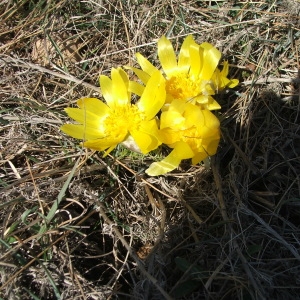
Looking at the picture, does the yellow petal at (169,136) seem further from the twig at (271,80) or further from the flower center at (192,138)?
the twig at (271,80)

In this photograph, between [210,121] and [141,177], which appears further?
[141,177]

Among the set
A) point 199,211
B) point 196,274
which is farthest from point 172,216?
point 196,274

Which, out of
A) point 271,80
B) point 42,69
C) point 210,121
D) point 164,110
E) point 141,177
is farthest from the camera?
point 42,69

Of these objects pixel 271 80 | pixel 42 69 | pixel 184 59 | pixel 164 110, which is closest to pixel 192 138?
pixel 164 110

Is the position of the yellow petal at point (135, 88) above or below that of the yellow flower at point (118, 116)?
above

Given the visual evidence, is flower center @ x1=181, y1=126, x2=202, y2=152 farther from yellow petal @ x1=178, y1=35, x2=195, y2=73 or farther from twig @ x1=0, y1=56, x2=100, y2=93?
twig @ x1=0, y1=56, x2=100, y2=93

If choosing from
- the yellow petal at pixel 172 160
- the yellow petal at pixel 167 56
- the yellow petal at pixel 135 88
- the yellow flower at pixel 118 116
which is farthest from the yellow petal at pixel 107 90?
the yellow petal at pixel 172 160

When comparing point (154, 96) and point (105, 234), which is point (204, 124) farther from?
point (105, 234)

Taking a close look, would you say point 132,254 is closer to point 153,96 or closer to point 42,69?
point 153,96
